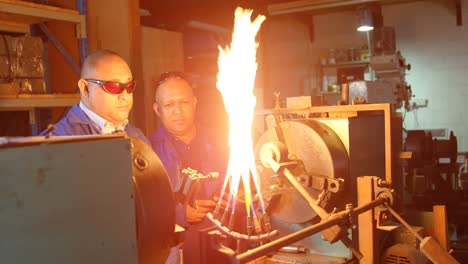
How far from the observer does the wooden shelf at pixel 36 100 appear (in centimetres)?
284

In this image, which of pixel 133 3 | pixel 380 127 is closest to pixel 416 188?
pixel 380 127

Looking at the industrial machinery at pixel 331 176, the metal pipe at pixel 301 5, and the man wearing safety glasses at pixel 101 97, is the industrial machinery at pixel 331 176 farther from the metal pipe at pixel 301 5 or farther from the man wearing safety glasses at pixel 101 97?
the metal pipe at pixel 301 5

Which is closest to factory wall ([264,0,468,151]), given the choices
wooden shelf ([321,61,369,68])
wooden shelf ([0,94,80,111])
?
wooden shelf ([321,61,369,68])

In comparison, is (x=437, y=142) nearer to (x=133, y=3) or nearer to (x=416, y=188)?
(x=416, y=188)

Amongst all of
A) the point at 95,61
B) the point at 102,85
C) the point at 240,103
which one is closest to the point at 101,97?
the point at 102,85

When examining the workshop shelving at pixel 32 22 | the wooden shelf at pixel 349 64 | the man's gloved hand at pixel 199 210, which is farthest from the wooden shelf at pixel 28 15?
the wooden shelf at pixel 349 64

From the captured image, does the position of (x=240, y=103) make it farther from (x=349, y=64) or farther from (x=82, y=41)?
(x=349, y=64)

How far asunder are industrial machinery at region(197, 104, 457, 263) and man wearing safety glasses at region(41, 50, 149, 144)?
0.74 metres

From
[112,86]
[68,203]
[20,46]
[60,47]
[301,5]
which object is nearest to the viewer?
Result: [68,203]

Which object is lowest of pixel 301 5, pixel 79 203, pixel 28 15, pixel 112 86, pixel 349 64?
pixel 79 203

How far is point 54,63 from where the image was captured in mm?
3488

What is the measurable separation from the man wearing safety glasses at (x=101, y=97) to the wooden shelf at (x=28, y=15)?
98cm

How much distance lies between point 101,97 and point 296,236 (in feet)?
4.06

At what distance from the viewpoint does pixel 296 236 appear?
1.49m
